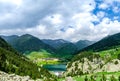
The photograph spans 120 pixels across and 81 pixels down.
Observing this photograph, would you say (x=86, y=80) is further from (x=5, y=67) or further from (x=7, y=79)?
(x=7, y=79)

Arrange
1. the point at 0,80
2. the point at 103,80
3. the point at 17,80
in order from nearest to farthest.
→ the point at 0,80 → the point at 17,80 → the point at 103,80

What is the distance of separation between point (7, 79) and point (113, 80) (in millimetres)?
66171

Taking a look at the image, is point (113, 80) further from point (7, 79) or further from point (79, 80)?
point (7, 79)

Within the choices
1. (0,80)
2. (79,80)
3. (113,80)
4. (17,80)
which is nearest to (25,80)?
(17,80)

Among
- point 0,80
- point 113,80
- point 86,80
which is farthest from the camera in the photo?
point 86,80

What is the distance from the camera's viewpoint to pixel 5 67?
19012cm

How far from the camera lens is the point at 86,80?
175m

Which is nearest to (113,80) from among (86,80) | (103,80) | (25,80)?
(103,80)

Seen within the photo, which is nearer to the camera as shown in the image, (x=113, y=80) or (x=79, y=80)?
(x=113, y=80)

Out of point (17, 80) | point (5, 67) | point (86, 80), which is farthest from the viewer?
point (5, 67)

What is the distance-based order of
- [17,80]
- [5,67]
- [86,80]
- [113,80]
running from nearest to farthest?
[17,80], [113,80], [86,80], [5,67]

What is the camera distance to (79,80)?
607 feet

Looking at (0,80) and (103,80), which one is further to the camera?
(103,80)

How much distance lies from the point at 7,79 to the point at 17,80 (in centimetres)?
545
